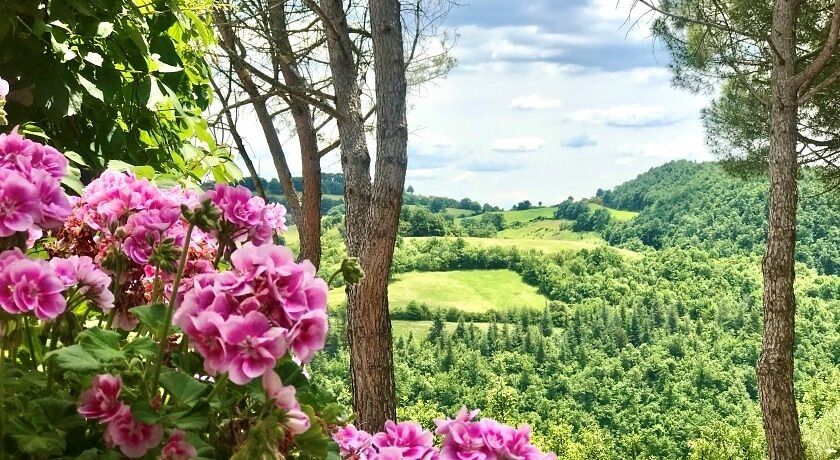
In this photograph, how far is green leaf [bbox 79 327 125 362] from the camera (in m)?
0.56

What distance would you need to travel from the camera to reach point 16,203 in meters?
0.61

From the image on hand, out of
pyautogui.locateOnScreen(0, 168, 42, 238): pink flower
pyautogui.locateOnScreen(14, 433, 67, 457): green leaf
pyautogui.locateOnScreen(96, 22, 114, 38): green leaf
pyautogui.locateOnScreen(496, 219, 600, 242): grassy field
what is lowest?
pyautogui.locateOnScreen(496, 219, 600, 242): grassy field

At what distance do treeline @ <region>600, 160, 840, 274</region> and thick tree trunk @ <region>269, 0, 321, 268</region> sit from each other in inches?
757

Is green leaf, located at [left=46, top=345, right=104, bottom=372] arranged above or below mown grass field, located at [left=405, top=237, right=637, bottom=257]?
above

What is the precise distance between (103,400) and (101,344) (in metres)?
0.05

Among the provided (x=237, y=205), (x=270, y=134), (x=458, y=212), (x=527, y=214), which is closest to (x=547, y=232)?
(x=527, y=214)

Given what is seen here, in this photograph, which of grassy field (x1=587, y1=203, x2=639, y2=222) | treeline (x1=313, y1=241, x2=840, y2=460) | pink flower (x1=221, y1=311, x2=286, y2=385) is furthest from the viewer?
grassy field (x1=587, y1=203, x2=639, y2=222)

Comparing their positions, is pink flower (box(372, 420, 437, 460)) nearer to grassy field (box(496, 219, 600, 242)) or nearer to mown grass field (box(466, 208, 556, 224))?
grassy field (box(496, 219, 600, 242))

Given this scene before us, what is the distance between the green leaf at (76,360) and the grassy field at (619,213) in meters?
34.8

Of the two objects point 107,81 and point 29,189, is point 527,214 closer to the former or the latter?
point 107,81

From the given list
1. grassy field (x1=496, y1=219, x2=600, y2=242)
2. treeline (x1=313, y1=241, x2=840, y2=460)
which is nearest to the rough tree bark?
treeline (x1=313, y1=241, x2=840, y2=460)

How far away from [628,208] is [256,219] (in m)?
36.9

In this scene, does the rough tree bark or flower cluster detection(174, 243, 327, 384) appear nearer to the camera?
flower cluster detection(174, 243, 327, 384)

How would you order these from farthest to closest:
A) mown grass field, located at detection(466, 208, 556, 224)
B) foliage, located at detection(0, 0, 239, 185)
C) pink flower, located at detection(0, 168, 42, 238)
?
mown grass field, located at detection(466, 208, 556, 224) → foliage, located at detection(0, 0, 239, 185) → pink flower, located at detection(0, 168, 42, 238)
